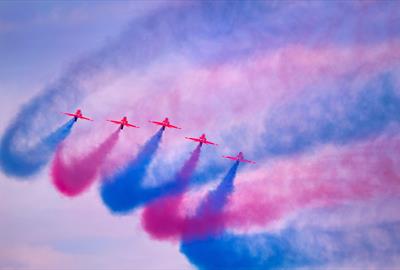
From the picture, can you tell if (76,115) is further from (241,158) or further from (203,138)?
(241,158)

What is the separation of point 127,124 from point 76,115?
5.85 m

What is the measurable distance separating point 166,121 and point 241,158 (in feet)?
31.6

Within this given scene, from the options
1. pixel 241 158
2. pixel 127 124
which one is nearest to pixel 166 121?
pixel 127 124

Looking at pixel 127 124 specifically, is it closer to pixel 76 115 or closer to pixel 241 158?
pixel 76 115

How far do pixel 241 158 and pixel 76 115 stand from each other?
19.3m

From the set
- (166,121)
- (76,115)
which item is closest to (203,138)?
(166,121)

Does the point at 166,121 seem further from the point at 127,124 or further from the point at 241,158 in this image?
the point at 241,158

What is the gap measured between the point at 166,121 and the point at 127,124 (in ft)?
14.3

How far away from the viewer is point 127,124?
254ft

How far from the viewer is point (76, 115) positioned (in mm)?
77750

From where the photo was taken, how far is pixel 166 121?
7756 cm

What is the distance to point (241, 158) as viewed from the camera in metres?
79.2

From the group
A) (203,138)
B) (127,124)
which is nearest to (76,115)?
(127,124)
